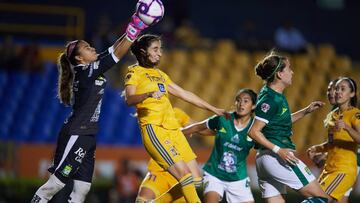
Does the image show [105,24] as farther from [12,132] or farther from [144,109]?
[144,109]

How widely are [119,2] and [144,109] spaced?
12.5m

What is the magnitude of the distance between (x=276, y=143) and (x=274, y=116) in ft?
0.94

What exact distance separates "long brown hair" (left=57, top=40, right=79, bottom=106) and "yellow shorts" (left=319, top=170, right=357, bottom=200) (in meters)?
2.95

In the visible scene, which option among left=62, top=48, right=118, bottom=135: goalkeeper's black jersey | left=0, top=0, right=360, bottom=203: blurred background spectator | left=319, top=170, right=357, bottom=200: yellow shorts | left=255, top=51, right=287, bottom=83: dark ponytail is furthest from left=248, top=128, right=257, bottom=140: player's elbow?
left=0, top=0, right=360, bottom=203: blurred background spectator

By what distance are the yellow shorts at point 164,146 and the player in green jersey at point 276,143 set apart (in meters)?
0.74

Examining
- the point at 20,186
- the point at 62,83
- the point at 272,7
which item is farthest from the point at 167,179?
the point at 272,7

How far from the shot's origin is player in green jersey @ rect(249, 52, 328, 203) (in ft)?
28.0

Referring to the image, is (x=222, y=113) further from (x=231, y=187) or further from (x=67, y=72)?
(x=67, y=72)

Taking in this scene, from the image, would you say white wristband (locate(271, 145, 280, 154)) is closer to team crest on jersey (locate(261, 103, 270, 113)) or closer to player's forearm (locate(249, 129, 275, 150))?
player's forearm (locate(249, 129, 275, 150))

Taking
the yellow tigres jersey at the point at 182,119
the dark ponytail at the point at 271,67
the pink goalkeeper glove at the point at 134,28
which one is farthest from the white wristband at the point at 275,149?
the pink goalkeeper glove at the point at 134,28

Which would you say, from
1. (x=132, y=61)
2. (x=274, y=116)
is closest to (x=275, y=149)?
(x=274, y=116)

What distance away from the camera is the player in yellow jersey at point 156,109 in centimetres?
848

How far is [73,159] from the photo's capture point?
28.5ft

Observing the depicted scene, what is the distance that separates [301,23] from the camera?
2277cm
